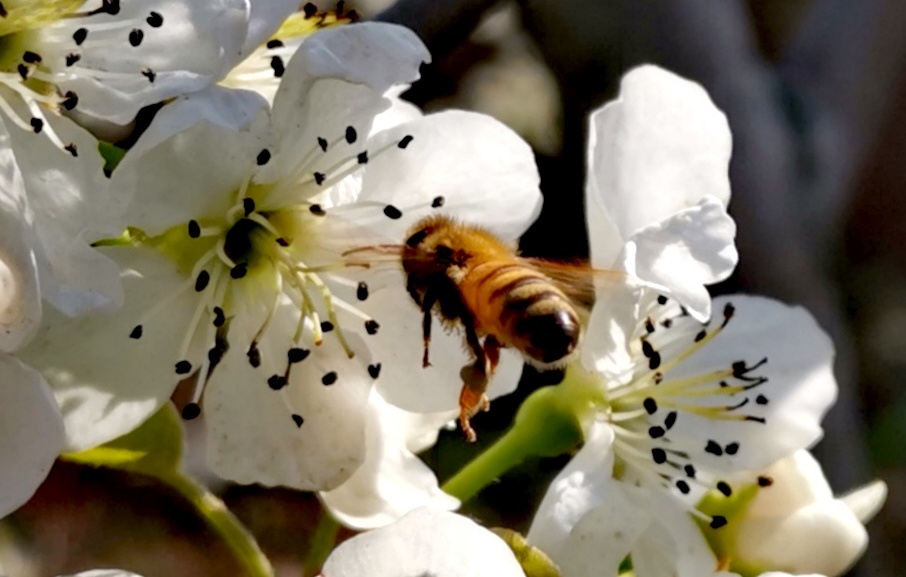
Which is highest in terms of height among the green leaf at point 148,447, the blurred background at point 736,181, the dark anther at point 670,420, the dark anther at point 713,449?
the green leaf at point 148,447

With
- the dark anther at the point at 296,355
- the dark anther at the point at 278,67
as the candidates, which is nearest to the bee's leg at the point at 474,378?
the dark anther at the point at 296,355

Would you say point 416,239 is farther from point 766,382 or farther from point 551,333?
point 766,382

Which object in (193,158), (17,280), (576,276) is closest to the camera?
(17,280)

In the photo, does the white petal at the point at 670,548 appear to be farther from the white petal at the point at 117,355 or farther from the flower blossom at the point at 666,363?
the white petal at the point at 117,355

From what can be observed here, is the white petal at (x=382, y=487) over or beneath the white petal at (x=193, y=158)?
beneath

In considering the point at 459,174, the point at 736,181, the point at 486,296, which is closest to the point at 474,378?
the point at 486,296

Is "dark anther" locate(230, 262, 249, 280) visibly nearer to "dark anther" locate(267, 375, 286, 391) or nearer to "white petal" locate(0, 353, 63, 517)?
"dark anther" locate(267, 375, 286, 391)

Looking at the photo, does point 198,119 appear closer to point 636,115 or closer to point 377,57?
point 377,57

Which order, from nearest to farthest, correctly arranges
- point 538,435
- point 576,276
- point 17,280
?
point 17,280
point 576,276
point 538,435
